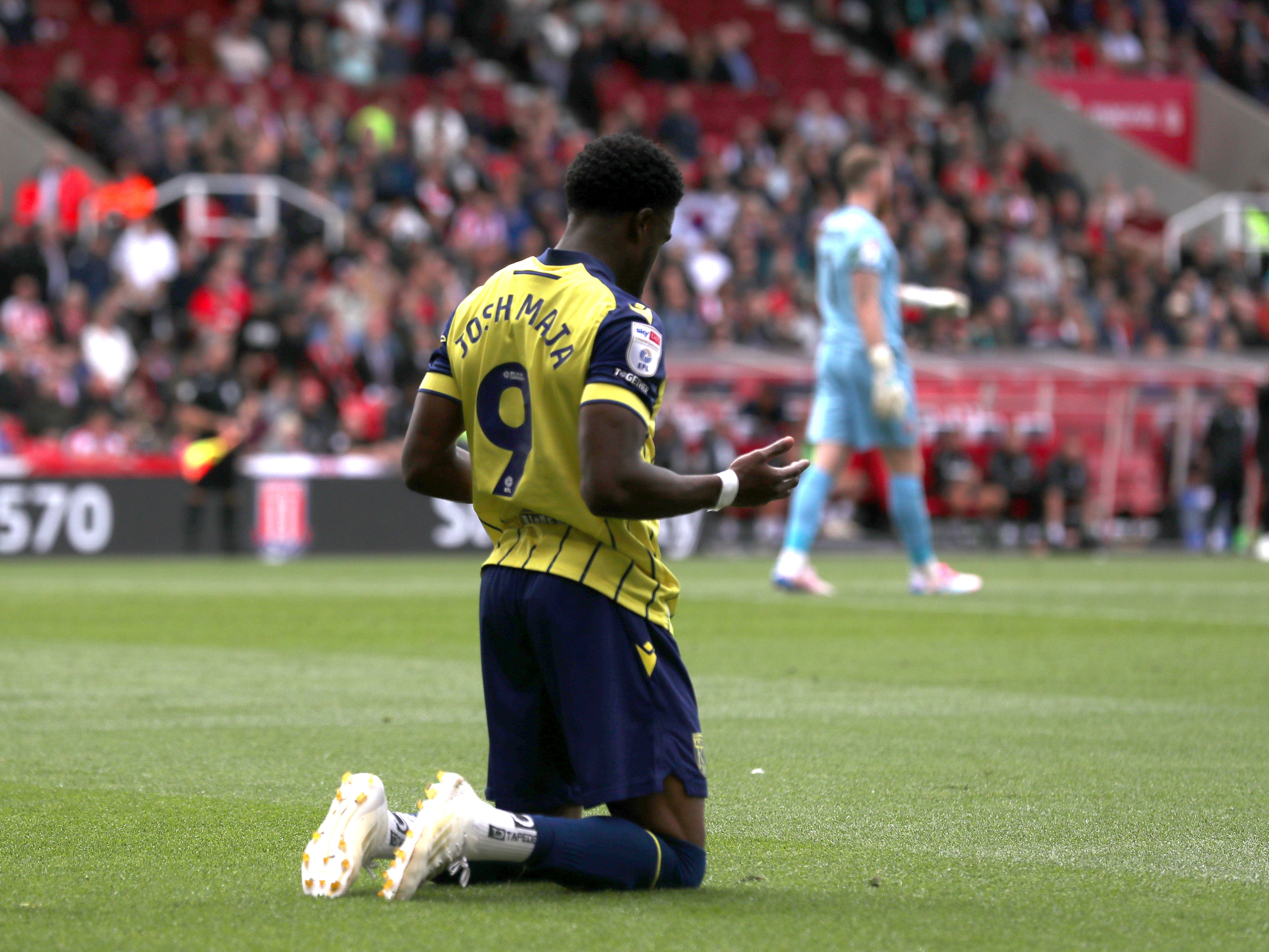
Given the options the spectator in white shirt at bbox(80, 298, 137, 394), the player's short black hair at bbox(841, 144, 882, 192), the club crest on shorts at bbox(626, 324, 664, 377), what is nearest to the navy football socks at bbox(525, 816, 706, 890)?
the club crest on shorts at bbox(626, 324, 664, 377)

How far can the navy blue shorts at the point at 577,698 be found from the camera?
397 centimetres

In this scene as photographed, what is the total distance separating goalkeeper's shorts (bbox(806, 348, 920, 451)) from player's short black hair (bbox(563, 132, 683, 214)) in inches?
300

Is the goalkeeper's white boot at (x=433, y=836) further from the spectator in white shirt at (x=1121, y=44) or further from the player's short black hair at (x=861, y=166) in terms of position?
the spectator in white shirt at (x=1121, y=44)

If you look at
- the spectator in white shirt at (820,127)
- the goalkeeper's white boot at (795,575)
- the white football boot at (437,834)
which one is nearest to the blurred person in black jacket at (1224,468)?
the spectator in white shirt at (820,127)

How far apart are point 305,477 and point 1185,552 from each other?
10439 mm

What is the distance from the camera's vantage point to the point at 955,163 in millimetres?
29891

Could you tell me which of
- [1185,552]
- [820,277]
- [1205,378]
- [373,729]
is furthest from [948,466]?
[373,729]

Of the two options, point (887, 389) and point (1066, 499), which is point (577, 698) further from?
point (1066, 499)

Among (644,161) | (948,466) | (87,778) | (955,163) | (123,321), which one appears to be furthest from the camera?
(955,163)

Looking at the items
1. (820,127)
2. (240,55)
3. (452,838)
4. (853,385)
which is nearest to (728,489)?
(452,838)

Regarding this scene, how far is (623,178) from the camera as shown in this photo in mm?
4086

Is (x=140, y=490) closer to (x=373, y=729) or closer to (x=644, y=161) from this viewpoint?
(x=373, y=729)

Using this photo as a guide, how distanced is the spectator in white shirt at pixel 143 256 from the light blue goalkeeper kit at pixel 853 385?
37.6 ft

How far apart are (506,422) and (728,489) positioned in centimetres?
52
